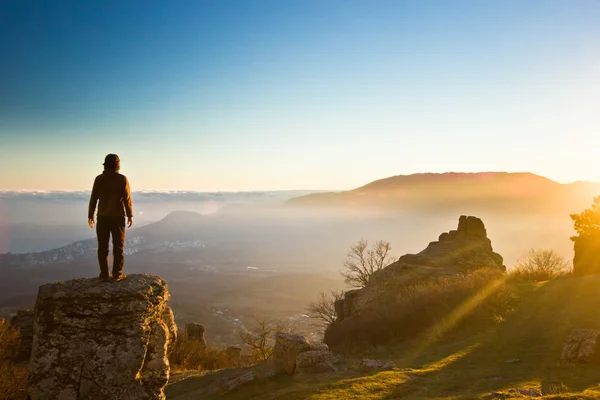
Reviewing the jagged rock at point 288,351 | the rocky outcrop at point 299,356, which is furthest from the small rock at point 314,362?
the jagged rock at point 288,351

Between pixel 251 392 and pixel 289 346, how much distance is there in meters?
3.67

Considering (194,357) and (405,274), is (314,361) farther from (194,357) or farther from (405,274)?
(194,357)

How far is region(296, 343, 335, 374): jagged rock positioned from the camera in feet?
70.3

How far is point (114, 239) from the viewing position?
10820mm

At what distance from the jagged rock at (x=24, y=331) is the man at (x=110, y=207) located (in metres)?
38.2

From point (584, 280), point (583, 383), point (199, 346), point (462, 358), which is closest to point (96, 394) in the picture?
point (583, 383)

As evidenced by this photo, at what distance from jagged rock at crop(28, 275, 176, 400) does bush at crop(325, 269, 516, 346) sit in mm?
22324

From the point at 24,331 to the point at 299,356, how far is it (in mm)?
36845

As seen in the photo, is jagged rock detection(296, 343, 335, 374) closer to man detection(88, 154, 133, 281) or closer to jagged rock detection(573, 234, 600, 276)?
man detection(88, 154, 133, 281)

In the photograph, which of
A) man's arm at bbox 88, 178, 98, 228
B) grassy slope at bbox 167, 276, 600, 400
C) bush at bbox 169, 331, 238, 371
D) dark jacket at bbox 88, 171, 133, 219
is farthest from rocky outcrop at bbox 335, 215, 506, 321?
man's arm at bbox 88, 178, 98, 228

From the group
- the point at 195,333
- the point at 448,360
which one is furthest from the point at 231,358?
the point at 448,360

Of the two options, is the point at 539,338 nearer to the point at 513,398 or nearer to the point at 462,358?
the point at 462,358

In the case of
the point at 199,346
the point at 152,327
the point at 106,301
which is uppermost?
the point at 106,301

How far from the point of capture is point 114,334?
9555 millimetres
